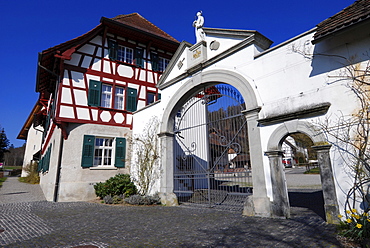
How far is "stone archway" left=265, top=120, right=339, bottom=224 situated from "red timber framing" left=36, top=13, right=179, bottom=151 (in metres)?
7.78

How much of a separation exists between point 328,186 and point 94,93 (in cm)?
976

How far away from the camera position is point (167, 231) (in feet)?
15.6

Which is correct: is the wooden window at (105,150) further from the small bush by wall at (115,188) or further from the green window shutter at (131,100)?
the green window shutter at (131,100)

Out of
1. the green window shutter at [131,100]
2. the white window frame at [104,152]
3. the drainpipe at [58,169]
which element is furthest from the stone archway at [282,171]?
the drainpipe at [58,169]

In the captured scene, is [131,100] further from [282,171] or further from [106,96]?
[282,171]

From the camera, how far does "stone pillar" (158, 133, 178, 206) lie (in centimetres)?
855

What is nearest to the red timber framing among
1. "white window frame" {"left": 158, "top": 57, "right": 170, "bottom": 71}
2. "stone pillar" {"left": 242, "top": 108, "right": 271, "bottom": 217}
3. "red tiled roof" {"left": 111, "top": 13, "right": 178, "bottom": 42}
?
"white window frame" {"left": 158, "top": 57, "right": 170, "bottom": 71}

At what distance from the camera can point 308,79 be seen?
5230 mm

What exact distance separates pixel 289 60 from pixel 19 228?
24.0 feet

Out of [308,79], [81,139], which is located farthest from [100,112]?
[308,79]

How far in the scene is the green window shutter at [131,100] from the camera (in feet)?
38.6

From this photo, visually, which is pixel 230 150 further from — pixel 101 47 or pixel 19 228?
pixel 101 47

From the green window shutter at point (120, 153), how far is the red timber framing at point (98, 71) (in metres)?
0.85

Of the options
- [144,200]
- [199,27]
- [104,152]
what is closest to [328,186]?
[144,200]
